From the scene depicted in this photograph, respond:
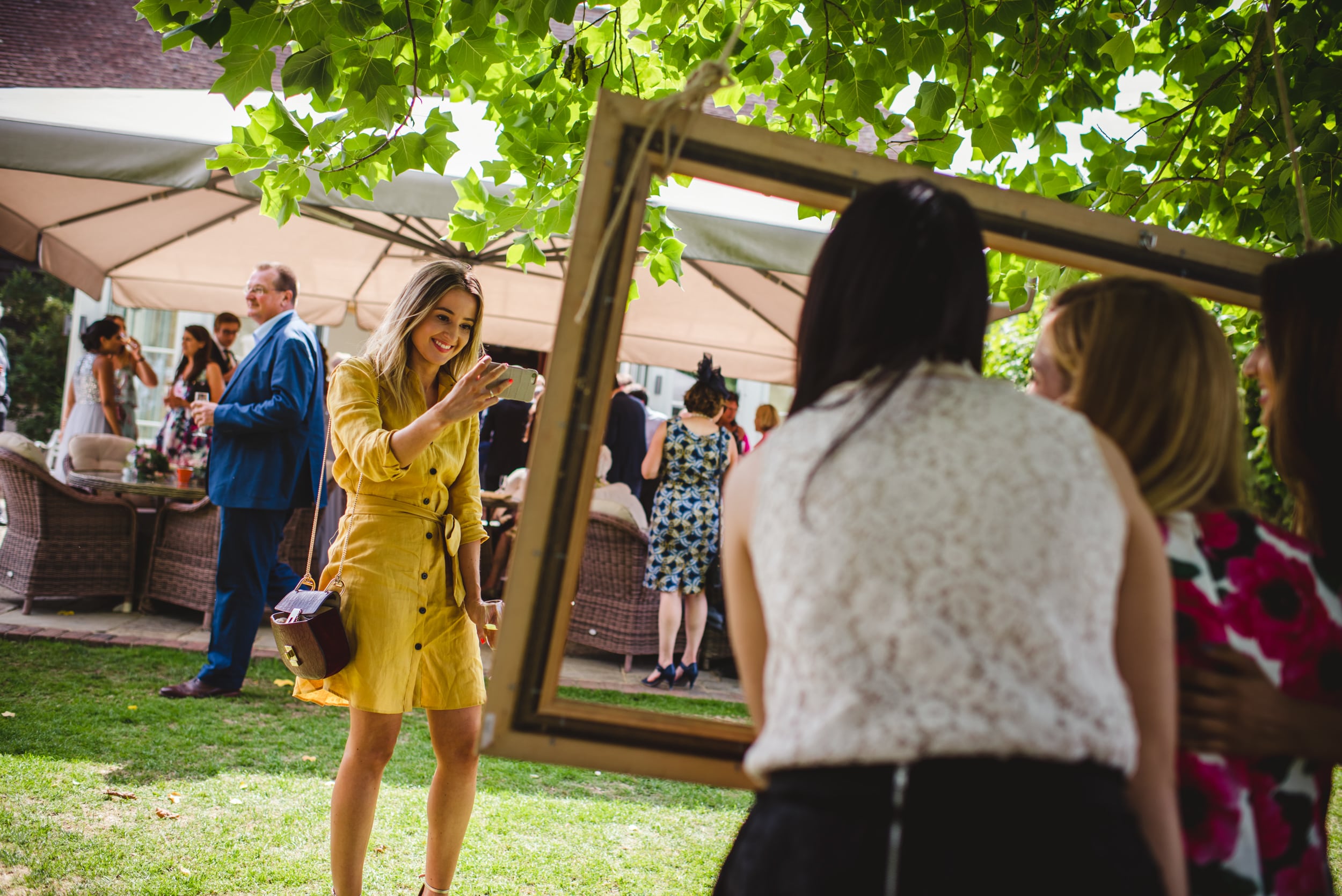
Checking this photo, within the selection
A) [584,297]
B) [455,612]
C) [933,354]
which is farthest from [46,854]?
[933,354]

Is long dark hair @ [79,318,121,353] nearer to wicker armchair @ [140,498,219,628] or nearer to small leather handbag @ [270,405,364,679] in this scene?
Answer: wicker armchair @ [140,498,219,628]

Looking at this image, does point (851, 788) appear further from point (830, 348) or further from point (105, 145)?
point (105, 145)

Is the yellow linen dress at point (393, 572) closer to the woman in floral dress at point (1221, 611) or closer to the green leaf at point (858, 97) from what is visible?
the green leaf at point (858, 97)

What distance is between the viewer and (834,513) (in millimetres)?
1044

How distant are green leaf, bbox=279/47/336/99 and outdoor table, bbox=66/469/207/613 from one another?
4.13 m

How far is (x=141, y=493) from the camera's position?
19.1 feet

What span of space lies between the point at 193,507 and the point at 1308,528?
19.4 ft

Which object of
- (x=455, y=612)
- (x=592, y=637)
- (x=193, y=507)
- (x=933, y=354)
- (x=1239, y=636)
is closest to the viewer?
(x=933, y=354)

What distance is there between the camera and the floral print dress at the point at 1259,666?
132 centimetres

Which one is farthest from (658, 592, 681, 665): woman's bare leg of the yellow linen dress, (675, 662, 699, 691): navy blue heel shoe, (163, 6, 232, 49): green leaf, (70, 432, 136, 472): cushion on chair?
(163, 6, 232, 49): green leaf

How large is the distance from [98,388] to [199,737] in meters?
5.50

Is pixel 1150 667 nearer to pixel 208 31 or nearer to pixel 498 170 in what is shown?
pixel 208 31

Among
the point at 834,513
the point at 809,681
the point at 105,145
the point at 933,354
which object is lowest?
the point at 809,681

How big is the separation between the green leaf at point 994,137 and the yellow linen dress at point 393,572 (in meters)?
1.87
